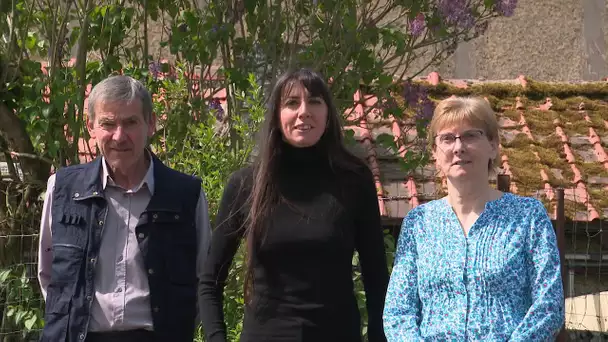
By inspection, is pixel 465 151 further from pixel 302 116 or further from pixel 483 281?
pixel 302 116

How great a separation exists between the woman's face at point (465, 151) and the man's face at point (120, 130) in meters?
0.99

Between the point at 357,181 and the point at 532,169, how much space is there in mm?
4826

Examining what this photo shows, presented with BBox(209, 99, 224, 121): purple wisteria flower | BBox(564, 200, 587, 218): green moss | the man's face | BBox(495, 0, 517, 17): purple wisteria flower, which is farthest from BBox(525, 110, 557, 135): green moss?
the man's face

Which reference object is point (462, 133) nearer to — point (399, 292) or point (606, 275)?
→ point (399, 292)

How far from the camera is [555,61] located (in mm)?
12805

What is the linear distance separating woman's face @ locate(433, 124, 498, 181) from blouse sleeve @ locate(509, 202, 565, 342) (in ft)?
0.77

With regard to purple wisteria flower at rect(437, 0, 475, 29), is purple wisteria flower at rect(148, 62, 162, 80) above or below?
below

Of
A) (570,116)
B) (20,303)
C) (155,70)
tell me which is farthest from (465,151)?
(570,116)

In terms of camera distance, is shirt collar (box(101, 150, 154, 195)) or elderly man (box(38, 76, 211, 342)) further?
shirt collar (box(101, 150, 154, 195))

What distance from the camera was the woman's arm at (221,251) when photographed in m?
3.30

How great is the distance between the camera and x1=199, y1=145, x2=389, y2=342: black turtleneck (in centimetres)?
314

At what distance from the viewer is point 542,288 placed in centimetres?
295

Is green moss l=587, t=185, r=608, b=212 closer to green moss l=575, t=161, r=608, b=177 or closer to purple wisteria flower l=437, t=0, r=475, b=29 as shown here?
green moss l=575, t=161, r=608, b=177

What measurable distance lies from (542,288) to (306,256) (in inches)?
29.1
